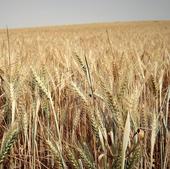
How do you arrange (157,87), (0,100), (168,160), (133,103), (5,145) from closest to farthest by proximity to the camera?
(5,145) < (133,103) < (168,160) < (157,87) < (0,100)

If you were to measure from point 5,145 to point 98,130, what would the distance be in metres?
0.19

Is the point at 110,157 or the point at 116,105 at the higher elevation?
the point at 116,105

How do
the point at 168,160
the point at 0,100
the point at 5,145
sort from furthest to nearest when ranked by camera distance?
the point at 0,100, the point at 168,160, the point at 5,145

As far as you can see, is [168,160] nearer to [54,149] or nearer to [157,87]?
[157,87]

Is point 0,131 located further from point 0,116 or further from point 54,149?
point 54,149

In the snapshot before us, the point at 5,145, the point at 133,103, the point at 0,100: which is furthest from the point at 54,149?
the point at 0,100

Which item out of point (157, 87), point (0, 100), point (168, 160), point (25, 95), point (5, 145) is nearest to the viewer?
point (5, 145)

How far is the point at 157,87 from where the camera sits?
85cm

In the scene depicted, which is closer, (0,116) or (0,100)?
(0,116)

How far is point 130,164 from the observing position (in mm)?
552

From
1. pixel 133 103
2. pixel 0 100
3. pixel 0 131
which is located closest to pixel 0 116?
pixel 0 131

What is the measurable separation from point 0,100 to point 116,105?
661 mm

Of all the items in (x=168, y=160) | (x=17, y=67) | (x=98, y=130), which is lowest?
(x=168, y=160)

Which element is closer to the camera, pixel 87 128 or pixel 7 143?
pixel 7 143
